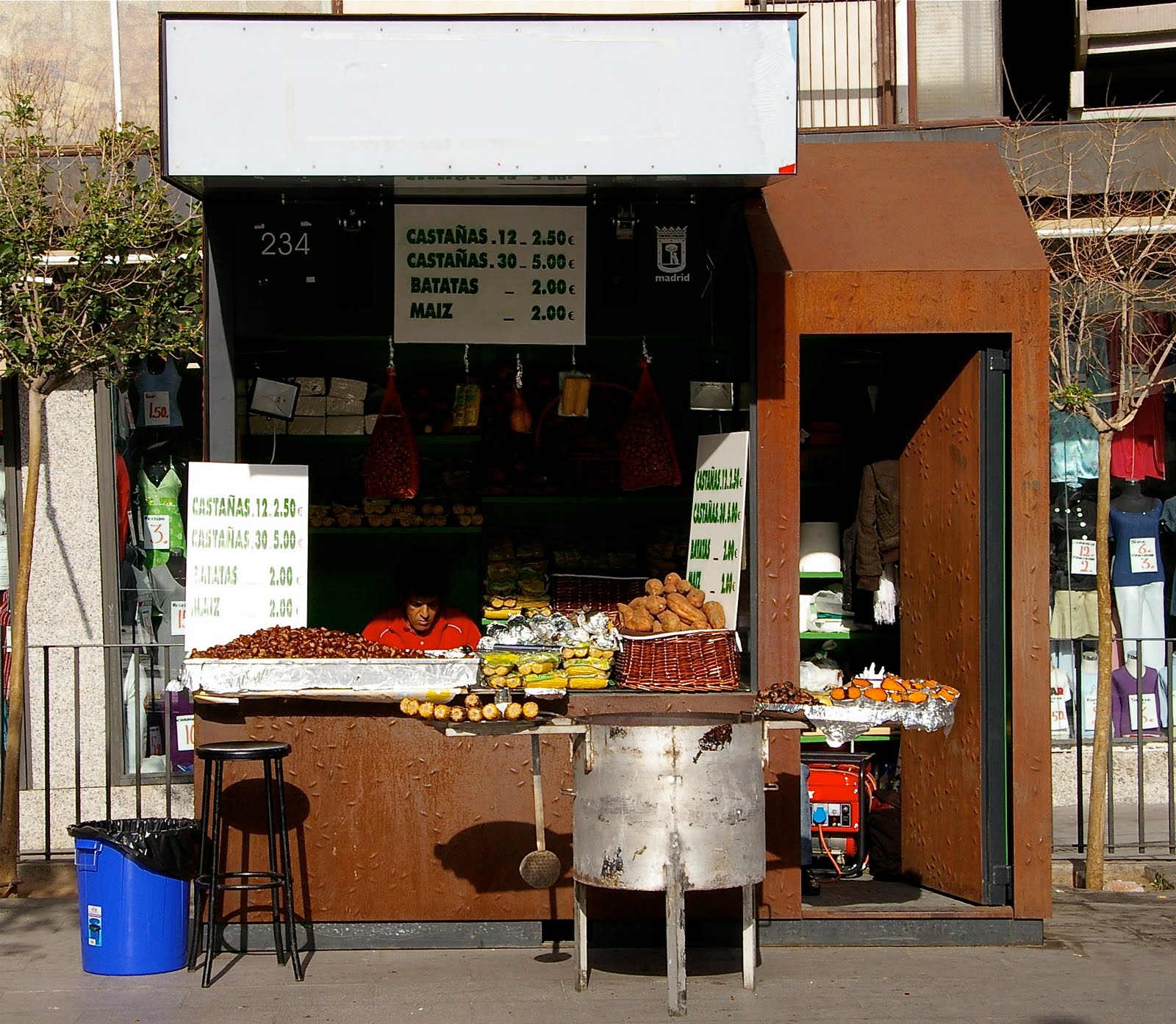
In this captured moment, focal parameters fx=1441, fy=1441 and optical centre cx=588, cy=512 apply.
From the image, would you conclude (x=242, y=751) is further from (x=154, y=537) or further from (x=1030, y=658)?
(x=154, y=537)

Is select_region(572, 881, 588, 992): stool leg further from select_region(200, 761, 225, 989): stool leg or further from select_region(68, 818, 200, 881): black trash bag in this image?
select_region(68, 818, 200, 881): black trash bag

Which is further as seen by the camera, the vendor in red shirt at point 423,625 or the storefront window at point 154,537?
the storefront window at point 154,537

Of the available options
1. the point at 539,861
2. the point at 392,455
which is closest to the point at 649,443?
the point at 392,455

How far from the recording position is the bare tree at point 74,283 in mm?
8469

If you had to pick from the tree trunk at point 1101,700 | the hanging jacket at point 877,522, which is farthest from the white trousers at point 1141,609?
the hanging jacket at point 877,522

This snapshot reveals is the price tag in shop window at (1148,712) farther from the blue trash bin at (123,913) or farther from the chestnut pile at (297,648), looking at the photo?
the blue trash bin at (123,913)

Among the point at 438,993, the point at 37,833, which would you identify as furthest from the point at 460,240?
the point at 37,833

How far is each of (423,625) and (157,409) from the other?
2959mm

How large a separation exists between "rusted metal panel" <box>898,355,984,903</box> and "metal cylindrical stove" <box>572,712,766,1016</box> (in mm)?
Answer: 1858

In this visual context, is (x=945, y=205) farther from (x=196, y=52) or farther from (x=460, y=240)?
(x=196, y=52)

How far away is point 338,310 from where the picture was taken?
7770 mm

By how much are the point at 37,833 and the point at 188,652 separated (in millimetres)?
3566

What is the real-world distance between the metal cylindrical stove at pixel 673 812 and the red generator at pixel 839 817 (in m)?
2.41

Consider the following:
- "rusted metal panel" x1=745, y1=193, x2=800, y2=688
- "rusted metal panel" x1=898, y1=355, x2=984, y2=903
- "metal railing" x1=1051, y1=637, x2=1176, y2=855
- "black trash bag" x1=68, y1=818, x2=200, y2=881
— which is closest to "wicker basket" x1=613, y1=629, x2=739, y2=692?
"rusted metal panel" x1=745, y1=193, x2=800, y2=688
